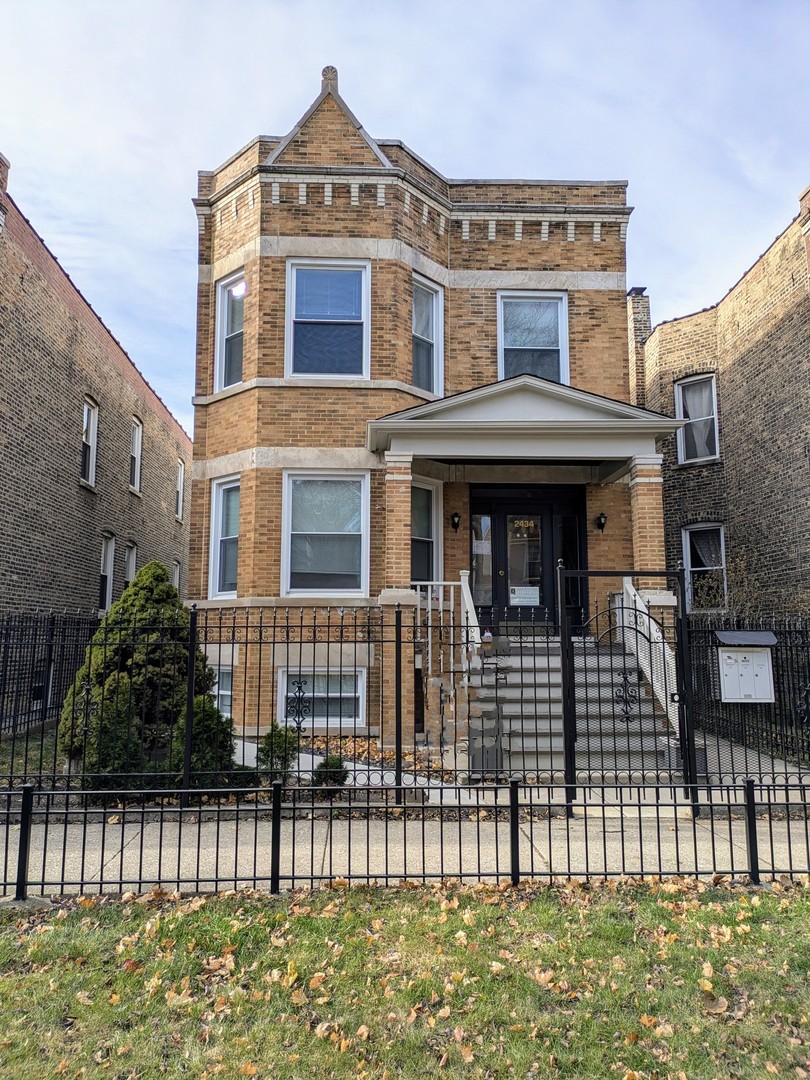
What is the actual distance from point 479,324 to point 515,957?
1058 centimetres

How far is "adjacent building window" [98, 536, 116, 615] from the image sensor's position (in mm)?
16500

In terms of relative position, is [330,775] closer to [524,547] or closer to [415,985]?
[415,985]

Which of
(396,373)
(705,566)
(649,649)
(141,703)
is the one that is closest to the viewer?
(141,703)

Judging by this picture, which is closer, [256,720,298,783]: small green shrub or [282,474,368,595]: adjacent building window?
[256,720,298,783]: small green shrub

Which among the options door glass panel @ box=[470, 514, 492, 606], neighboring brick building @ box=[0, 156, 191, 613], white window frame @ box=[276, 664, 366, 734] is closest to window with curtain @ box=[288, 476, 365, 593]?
white window frame @ box=[276, 664, 366, 734]

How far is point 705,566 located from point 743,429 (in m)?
3.07

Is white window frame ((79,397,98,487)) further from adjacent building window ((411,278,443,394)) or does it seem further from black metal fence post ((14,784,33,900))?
black metal fence post ((14,784,33,900))

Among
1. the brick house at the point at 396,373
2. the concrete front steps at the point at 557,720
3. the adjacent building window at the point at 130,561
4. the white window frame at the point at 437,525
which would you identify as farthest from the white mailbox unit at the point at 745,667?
the adjacent building window at the point at 130,561

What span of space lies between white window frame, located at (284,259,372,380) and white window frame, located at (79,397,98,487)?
240 inches

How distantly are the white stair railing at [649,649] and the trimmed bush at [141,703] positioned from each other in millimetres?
4963

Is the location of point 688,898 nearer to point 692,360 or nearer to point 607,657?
point 607,657

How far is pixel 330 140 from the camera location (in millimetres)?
12039

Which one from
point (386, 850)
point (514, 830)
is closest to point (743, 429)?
point (514, 830)

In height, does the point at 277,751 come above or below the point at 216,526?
below
